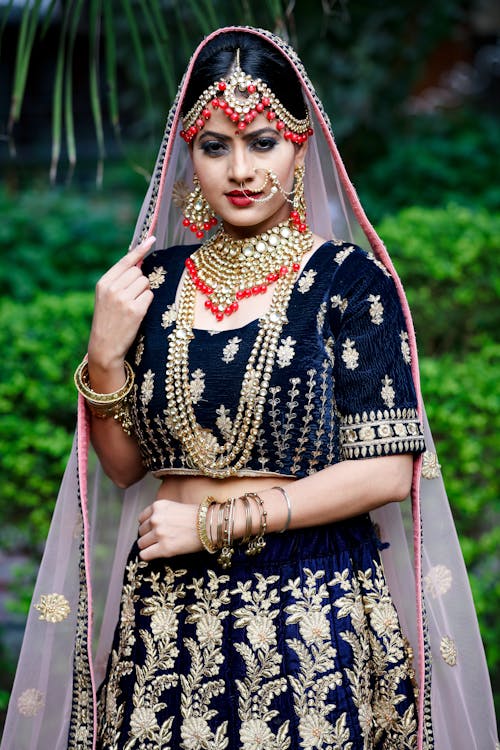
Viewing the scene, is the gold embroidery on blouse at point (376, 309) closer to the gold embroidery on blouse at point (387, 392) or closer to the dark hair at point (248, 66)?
the gold embroidery on blouse at point (387, 392)

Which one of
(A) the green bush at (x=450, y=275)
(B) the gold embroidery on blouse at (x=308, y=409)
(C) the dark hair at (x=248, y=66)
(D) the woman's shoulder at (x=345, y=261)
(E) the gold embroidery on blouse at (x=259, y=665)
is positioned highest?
(A) the green bush at (x=450, y=275)

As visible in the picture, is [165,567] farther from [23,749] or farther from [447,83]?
[447,83]

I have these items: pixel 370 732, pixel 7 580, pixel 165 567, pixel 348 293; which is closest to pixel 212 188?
pixel 348 293

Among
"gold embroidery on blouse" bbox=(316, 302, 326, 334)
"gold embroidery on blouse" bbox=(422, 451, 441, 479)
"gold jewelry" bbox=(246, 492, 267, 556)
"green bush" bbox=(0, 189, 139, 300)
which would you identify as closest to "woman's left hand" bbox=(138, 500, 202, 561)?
"gold jewelry" bbox=(246, 492, 267, 556)

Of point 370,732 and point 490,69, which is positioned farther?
point 490,69

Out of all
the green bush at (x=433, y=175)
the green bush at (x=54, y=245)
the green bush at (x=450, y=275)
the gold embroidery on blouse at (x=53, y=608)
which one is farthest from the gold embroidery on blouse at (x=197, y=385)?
the green bush at (x=433, y=175)

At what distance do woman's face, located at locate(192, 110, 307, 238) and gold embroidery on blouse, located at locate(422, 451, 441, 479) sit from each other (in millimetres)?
658

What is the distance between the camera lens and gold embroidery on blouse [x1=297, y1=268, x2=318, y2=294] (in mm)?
1945

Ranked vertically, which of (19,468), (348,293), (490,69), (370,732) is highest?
(490,69)

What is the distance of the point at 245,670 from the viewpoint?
1.81 metres

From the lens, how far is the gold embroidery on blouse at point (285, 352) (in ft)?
6.15

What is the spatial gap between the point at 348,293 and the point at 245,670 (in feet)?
2.58

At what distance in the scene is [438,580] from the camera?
2.09 metres

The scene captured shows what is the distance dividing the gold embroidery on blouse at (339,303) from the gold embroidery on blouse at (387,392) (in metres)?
0.17
